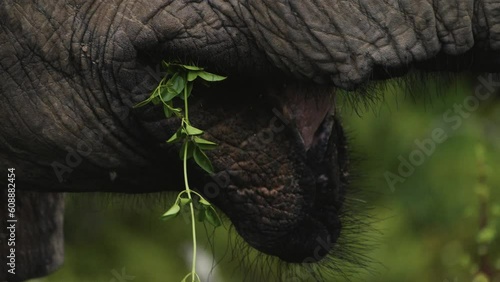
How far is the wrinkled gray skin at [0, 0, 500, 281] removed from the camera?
338cm

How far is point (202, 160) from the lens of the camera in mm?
3680

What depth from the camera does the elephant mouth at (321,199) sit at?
12.4ft

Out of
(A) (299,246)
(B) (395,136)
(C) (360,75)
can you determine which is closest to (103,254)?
(B) (395,136)

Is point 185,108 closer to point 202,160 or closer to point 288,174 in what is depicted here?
point 202,160

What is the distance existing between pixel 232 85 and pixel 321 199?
1.46ft

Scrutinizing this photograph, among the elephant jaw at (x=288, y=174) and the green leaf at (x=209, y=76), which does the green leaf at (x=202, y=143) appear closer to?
the elephant jaw at (x=288, y=174)

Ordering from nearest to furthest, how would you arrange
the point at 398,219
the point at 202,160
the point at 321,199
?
1. the point at 202,160
2. the point at 321,199
3. the point at 398,219

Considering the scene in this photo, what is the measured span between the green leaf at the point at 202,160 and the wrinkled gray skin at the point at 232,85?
0.08 ft

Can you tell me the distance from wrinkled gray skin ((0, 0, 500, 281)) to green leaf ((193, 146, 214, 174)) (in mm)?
25

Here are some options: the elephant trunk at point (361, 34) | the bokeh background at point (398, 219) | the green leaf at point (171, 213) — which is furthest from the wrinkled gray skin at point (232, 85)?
the bokeh background at point (398, 219)

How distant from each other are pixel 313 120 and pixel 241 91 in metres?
0.21

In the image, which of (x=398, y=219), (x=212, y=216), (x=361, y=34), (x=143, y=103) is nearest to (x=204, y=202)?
(x=212, y=216)

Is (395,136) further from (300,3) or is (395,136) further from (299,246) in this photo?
(300,3)

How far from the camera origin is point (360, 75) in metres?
3.41
